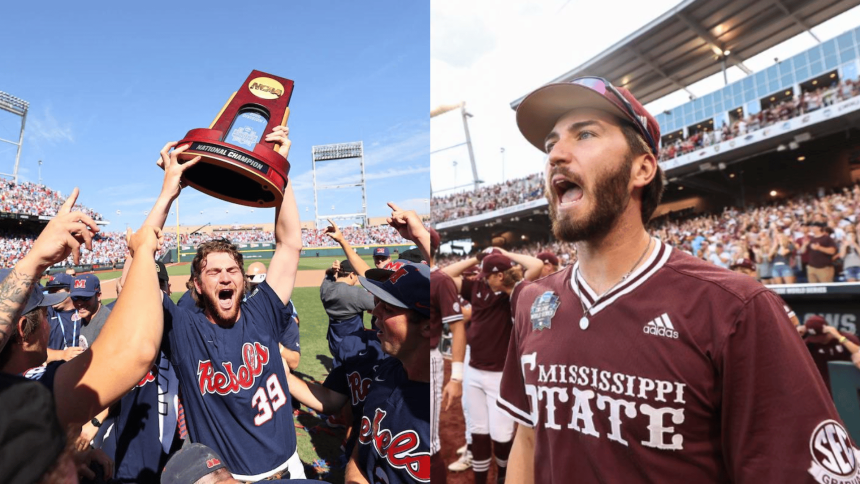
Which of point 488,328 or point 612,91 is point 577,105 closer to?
point 612,91

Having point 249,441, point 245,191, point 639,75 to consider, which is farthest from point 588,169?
point 639,75

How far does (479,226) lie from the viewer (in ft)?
20.1

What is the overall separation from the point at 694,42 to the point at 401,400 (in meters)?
4.97

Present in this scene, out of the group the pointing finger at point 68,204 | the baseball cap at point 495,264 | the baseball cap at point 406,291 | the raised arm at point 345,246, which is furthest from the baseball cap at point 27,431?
the baseball cap at point 495,264

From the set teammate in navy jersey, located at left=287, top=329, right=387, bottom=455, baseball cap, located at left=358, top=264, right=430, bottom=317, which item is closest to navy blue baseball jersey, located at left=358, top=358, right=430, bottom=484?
baseball cap, located at left=358, top=264, right=430, bottom=317

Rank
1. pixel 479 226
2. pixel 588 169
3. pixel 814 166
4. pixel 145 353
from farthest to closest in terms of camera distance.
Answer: pixel 479 226
pixel 814 166
pixel 588 169
pixel 145 353

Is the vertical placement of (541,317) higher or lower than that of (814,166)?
lower

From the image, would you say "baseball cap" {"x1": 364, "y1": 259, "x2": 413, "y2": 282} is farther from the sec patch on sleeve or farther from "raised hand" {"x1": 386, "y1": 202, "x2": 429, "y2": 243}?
the sec patch on sleeve

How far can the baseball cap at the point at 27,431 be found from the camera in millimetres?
467

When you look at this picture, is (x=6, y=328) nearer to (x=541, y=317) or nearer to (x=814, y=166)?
(x=541, y=317)

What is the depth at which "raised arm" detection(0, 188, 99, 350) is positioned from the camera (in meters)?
0.64

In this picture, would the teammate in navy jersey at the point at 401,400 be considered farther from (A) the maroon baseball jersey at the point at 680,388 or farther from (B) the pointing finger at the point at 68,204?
(B) the pointing finger at the point at 68,204

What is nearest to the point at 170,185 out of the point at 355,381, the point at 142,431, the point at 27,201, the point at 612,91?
the point at 612,91

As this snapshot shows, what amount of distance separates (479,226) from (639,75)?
2.74 metres
